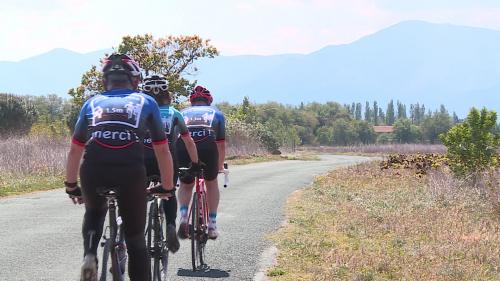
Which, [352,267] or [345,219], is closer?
[352,267]

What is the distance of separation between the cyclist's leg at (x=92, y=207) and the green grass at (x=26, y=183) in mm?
12014

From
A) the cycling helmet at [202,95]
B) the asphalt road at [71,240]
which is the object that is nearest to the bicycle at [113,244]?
the asphalt road at [71,240]

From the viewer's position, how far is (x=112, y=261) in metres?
4.41

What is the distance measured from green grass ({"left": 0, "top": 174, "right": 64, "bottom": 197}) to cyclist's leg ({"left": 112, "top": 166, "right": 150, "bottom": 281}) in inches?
475

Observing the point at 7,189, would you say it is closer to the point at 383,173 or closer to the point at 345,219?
the point at 345,219

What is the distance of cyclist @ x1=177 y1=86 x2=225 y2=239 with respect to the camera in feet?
23.0

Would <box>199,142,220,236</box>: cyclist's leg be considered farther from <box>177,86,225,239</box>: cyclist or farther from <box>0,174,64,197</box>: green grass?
<box>0,174,64,197</box>: green grass

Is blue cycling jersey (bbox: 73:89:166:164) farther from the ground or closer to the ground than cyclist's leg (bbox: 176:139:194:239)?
farther from the ground

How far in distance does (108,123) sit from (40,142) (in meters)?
23.0

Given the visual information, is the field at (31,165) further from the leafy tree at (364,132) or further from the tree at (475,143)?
the leafy tree at (364,132)

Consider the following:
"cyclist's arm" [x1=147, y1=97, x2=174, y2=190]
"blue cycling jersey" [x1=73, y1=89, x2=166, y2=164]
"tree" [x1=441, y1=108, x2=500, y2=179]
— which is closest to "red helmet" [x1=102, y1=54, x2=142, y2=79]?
"blue cycling jersey" [x1=73, y1=89, x2=166, y2=164]

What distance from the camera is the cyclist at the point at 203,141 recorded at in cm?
701

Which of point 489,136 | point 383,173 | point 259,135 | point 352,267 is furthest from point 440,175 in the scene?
point 259,135

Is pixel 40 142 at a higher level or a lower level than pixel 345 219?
higher
